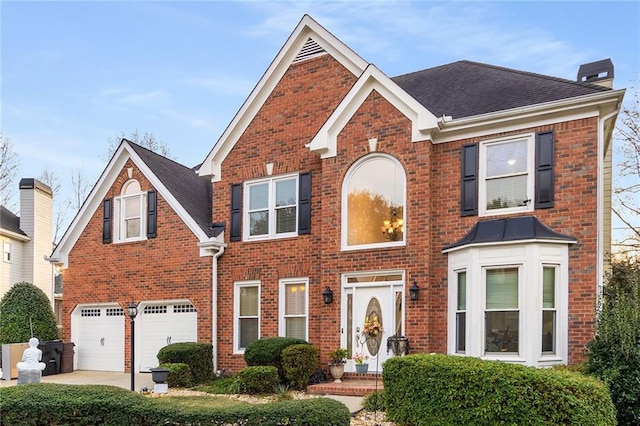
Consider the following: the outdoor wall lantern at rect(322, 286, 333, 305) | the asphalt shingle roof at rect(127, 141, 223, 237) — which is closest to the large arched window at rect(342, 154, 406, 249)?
the outdoor wall lantern at rect(322, 286, 333, 305)

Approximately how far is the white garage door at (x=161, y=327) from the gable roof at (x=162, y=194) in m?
1.98

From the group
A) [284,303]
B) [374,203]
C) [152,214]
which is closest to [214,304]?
[284,303]

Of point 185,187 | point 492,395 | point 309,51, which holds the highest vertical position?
point 309,51

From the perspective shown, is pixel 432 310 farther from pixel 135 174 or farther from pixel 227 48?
pixel 135 174

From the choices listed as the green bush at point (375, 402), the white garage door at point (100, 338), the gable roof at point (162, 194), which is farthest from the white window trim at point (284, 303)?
the white garage door at point (100, 338)

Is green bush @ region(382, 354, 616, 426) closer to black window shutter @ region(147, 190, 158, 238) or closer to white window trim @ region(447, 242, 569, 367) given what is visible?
white window trim @ region(447, 242, 569, 367)

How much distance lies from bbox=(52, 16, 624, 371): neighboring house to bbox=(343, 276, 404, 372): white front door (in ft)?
0.11

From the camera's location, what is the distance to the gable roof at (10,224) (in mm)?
23703

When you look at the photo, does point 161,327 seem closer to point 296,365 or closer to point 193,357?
point 193,357

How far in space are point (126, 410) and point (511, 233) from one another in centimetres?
759

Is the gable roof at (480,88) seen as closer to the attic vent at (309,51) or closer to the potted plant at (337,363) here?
the attic vent at (309,51)

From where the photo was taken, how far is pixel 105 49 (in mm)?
12938

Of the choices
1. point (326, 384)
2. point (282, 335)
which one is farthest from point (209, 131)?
point (326, 384)

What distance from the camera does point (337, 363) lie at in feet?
38.1
